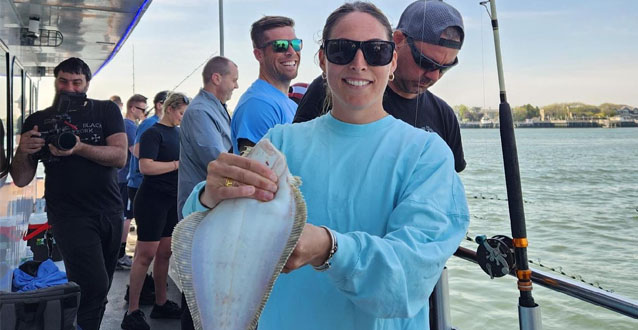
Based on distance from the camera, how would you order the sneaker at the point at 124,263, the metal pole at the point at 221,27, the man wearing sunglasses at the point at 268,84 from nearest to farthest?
1. the man wearing sunglasses at the point at 268,84
2. the sneaker at the point at 124,263
3. the metal pole at the point at 221,27

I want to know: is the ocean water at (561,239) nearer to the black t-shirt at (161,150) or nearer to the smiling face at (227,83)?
the smiling face at (227,83)

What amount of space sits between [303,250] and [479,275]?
13.5 m

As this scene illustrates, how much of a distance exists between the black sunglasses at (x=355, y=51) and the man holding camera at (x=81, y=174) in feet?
8.49

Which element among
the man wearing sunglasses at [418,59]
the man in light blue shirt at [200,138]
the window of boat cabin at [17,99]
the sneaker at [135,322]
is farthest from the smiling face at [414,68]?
the window of boat cabin at [17,99]

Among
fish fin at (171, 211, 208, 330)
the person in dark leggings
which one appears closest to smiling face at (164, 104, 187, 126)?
the person in dark leggings

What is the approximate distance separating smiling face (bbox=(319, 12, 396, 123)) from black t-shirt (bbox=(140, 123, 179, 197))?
3419 millimetres

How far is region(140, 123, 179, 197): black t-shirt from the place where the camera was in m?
4.62

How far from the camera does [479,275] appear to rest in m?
13.7

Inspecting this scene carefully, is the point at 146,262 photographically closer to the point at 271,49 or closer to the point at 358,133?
the point at 271,49

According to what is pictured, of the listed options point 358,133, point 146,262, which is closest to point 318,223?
point 358,133

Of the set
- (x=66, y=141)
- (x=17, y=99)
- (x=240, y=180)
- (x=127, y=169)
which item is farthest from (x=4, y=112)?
(x=240, y=180)

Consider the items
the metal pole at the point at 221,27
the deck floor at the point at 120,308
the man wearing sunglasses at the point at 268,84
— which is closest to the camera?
the man wearing sunglasses at the point at 268,84

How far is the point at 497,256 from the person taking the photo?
6.72ft

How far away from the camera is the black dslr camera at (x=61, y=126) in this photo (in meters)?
3.48
